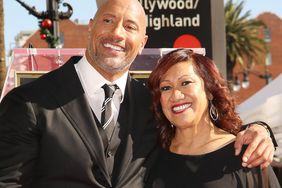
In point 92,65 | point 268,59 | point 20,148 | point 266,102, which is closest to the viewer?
point 20,148

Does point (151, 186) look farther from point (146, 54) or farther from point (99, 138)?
point (146, 54)

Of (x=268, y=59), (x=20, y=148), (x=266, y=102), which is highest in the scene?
(x=20, y=148)

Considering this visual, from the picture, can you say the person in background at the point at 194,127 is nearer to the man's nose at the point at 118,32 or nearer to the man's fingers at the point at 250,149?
the man's fingers at the point at 250,149

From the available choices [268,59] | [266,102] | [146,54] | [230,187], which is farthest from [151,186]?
[268,59]

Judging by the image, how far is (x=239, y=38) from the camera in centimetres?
3922

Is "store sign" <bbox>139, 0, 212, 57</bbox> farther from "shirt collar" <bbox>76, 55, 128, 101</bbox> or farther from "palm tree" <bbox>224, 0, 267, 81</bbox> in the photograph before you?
"palm tree" <bbox>224, 0, 267, 81</bbox>

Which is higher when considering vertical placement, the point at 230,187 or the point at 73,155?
the point at 73,155

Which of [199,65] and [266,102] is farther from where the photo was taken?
[266,102]

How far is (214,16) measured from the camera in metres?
8.78

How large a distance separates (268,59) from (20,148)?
59.8 m

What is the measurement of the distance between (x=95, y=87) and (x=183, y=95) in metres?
0.56

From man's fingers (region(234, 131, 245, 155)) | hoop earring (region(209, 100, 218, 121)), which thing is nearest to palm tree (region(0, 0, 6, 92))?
hoop earring (region(209, 100, 218, 121))

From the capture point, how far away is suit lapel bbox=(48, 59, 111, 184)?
3107 mm

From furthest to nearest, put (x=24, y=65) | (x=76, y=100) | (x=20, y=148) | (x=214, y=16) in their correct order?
(x=214, y=16), (x=24, y=65), (x=76, y=100), (x=20, y=148)
